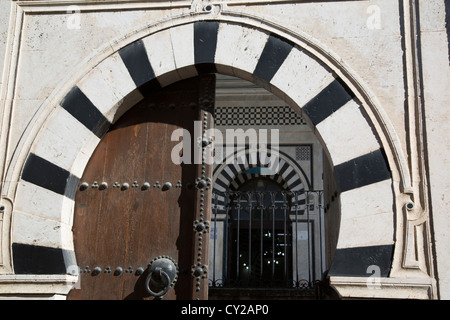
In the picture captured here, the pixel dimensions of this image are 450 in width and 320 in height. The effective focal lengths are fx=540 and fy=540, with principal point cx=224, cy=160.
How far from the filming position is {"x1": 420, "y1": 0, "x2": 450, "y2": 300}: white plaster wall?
2.66 m

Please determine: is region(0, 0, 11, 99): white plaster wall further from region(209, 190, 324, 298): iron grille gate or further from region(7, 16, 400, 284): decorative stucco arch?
Result: region(209, 190, 324, 298): iron grille gate

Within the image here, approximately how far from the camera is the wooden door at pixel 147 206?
305 centimetres

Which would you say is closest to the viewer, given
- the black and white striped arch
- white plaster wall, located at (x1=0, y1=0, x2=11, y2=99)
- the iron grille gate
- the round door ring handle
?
the round door ring handle

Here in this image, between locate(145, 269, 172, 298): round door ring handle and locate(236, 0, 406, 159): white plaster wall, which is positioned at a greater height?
locate(236, 0, 406, 159): white plaster wall

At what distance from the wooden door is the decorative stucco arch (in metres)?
0.09

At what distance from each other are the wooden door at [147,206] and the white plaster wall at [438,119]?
4.05 feet

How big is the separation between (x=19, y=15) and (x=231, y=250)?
16.1 ft

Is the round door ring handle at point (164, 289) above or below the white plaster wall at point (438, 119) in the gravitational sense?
below

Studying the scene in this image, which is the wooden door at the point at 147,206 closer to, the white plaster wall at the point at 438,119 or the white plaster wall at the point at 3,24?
the white plaster wall at the point at 3,24

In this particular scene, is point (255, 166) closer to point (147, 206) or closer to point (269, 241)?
point (269, 241)

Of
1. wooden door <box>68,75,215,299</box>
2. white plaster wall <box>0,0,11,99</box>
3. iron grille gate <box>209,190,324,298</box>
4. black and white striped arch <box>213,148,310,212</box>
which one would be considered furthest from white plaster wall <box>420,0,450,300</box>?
black and white striped arch <box>213,148,310,212</box>

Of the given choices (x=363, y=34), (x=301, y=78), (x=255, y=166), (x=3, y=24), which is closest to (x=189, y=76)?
(x=301, y=78)

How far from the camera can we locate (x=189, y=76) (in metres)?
3.39

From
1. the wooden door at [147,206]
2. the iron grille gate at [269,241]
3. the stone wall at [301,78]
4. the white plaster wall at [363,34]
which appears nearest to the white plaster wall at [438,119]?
the stone wall at [301,78]
